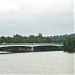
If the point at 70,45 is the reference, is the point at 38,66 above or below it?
below

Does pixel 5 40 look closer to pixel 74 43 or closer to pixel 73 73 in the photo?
pixel 74 43

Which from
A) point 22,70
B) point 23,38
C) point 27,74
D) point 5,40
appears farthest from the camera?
point 23,38

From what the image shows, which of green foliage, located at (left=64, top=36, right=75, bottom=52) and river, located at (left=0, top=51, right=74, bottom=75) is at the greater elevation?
green foliage, located at (left=64, top=36, right=75, bottom=52)

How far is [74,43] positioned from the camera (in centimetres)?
7575

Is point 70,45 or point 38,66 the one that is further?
point 70,45

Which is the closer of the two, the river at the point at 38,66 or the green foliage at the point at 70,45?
the river at the point at 38,66

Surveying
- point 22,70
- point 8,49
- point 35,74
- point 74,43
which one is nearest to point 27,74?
point 35,74

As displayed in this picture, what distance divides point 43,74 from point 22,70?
4.11 metres

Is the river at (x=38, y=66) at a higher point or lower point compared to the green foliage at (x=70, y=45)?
lower

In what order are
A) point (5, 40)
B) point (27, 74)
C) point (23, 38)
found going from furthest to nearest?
point (23, 38)
point (5, 40)
point (27, 74)

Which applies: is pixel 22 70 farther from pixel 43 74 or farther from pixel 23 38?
pixel 23 38

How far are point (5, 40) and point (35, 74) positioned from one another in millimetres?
82897

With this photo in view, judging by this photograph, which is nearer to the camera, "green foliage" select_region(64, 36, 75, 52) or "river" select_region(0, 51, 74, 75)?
"river" select_region(0, 51, 74, 75)

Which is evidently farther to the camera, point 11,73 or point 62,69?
point 62,69
